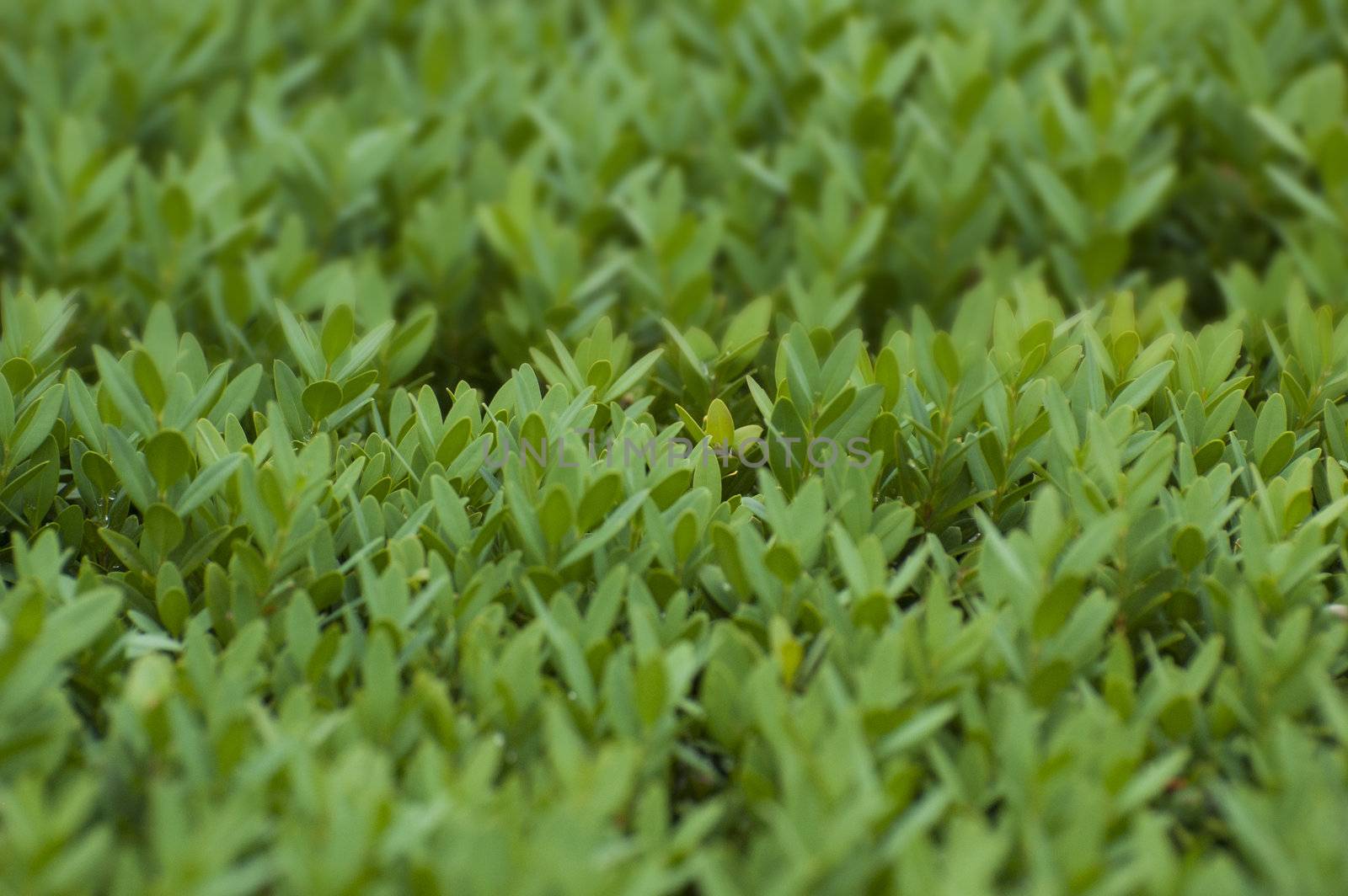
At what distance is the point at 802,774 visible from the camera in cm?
160

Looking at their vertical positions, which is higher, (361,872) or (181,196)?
(181,196)

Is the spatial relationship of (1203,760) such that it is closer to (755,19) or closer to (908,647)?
(908,647)

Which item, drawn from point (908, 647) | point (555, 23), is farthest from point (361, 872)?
point (555, 23)

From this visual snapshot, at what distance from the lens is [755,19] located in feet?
13.0

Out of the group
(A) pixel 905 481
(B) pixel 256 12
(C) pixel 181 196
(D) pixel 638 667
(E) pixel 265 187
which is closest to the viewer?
(D) pixel 638 667

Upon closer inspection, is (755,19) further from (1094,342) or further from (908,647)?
(908,647)

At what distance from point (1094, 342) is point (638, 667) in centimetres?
110

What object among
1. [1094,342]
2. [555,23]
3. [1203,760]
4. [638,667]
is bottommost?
[1203,760]

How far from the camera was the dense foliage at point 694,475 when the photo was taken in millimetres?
1621

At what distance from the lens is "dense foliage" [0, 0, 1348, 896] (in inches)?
63.8

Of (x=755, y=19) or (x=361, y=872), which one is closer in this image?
(x=361, y=872)

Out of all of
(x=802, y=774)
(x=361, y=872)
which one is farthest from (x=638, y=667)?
(x=361, y=872)

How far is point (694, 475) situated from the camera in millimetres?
2236

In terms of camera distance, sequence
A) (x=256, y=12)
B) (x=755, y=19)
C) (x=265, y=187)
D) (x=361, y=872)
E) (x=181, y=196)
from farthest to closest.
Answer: (x=256, y=12), (x=755, y=19), (x=265, y=187), (x=181, y=196), (x=361, y=872)
